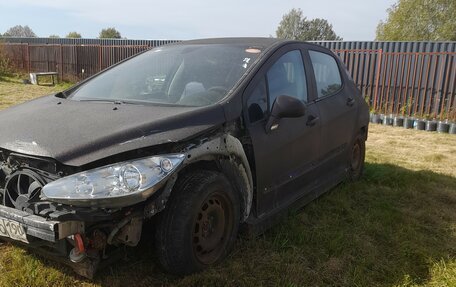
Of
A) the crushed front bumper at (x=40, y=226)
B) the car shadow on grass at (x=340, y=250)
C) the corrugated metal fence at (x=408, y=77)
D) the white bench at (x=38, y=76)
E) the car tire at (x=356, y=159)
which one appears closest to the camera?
the crushed front bumper at (x=40, y=226)

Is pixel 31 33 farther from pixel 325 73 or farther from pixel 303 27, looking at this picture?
pixel 325 73

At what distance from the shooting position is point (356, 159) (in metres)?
4.64

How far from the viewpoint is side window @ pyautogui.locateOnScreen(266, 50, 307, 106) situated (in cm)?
311

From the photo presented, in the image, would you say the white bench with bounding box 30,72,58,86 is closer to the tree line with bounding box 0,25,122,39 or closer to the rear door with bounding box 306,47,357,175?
the rear door with bounding box 306,47,357,175

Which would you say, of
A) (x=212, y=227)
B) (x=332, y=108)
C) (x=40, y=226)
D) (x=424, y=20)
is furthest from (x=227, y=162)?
(x=424, y=20)

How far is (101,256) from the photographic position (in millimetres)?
2307

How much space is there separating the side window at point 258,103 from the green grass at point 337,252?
0.90 m

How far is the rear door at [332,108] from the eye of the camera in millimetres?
3678

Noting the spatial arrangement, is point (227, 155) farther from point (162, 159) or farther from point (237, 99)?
point (162, 159)

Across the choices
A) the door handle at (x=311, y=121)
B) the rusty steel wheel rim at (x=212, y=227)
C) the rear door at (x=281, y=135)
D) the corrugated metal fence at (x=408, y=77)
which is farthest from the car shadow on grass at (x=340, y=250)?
the corrugated metal fence at (x=408, y=77)

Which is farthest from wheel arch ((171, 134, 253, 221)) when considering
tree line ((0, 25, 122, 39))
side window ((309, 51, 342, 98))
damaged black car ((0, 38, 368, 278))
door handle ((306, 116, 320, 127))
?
tree line ((0, 25, 122, 39))

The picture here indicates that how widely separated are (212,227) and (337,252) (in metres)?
1.02

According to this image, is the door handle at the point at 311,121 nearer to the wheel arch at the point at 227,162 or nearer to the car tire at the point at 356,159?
the wheel arch at the point at 227,162

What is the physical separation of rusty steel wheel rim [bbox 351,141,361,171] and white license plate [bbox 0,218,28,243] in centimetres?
336
